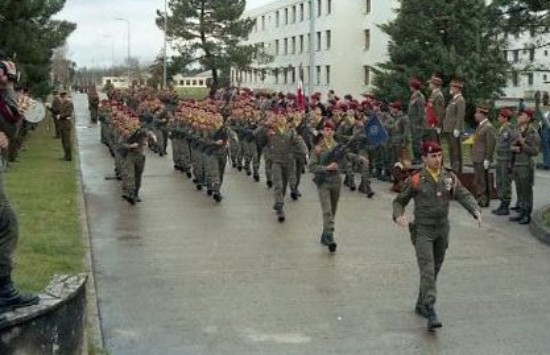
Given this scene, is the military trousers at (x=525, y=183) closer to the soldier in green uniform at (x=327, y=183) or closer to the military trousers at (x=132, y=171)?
the soldier in green uniform at (x=327, y=183)

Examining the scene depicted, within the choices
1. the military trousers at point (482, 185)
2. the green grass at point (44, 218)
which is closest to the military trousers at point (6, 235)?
the green grass at point (44, 218)

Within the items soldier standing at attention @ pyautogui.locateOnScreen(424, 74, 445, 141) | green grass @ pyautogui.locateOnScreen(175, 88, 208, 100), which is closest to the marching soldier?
soldier standing at attention @ pyautogui.locateOnScreen(424, 74, 445, 141)

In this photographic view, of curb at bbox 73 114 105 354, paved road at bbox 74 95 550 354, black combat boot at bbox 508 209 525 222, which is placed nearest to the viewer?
curb at bbox 73 114 105 354

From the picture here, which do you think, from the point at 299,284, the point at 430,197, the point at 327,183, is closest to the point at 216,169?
the point at 327,183

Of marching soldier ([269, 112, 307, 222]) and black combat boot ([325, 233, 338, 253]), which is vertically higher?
marching soldier ([269, 112, 307, 222])

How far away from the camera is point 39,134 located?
3366 cm

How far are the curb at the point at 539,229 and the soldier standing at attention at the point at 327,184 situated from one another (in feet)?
A: 10.4

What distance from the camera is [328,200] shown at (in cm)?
1184

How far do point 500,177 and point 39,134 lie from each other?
2344cm

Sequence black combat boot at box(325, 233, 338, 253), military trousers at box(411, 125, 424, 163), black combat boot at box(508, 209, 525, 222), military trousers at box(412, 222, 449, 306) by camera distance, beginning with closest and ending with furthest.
A: military trousers at box(412, 222, 449, 306), black combat boot at box(325, 233, 338, 253), black combat boot at box(508, 209, 525, 222), military trousers at box(411, 125, 424, 163)

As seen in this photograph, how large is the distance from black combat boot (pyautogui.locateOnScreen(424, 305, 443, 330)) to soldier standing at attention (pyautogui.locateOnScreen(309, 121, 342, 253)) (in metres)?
3.67

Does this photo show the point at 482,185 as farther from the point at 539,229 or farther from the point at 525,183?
the point at 539,229

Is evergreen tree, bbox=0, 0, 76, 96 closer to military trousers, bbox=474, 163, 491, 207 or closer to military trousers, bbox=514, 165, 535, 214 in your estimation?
military trousers, bbox=474, 163, 491, 207

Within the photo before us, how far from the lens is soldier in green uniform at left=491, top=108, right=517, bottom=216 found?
14.0 metres
